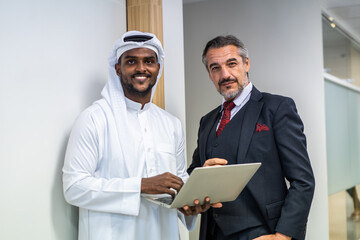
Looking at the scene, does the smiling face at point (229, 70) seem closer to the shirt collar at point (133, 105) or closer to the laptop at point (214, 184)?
the shirt collar at point (133, 105)

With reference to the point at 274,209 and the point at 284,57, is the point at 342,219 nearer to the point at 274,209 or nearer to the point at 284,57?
the point at 284,57

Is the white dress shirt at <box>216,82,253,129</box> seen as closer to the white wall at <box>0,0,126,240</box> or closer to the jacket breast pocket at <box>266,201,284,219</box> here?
the jacket breast pocket at <box>266,201,284,219</box>

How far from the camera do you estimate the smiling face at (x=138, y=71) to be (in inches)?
93.0

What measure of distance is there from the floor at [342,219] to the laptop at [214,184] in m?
3.11

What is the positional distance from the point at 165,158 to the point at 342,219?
342 cm

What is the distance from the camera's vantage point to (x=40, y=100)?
7.22ft

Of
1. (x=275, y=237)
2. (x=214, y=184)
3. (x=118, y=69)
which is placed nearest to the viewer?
(x=214, y=184)

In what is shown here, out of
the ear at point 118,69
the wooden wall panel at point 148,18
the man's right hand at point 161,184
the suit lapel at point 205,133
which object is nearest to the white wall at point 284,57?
the wooden wall panel at point 148,18

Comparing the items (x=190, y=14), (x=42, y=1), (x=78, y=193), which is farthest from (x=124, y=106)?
(x=190, y=14)

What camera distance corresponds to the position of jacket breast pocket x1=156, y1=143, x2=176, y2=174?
2.45 meters

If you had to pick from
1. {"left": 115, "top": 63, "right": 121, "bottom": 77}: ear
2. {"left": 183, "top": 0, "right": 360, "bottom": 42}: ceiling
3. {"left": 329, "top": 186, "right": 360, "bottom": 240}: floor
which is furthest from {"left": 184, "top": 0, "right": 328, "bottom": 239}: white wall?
{"left": 115, "top": 63, "right": 121, "bottom": 77}: ear

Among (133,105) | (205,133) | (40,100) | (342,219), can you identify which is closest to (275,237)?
(205,133)

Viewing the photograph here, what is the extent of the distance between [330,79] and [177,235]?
10.3 ft

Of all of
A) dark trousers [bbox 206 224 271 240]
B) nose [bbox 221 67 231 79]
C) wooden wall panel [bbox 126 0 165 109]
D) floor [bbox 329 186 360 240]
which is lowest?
floor [bbox 329 186 360 240]
